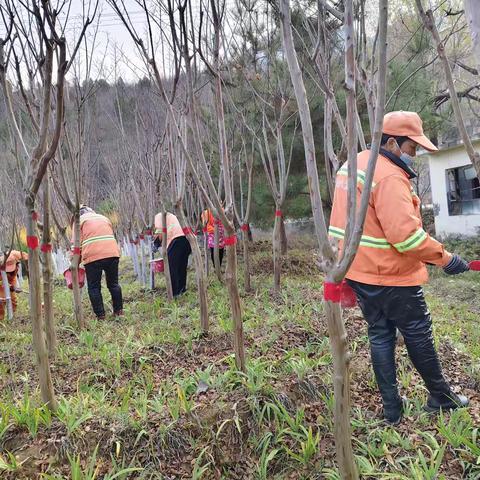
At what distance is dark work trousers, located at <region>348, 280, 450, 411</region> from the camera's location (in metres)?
2.46

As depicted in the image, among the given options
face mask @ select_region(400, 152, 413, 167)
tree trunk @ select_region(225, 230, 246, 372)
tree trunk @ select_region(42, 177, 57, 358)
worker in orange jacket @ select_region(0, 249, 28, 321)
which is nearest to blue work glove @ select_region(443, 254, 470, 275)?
face mask @ select_region(400, 152, 413, 167)

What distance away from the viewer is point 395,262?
7.90ft

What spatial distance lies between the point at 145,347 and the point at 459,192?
34.1 ft

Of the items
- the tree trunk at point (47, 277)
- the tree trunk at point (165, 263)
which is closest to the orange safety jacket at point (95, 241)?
the tree trunk at point (165, 263)

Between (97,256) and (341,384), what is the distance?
4.26 m

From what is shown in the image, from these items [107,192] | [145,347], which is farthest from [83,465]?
[107,192]

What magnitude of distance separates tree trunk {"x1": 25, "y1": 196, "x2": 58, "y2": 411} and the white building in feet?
35.5

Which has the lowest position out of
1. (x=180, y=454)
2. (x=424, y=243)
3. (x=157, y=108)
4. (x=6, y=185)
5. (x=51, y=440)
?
(x=180, y=454)

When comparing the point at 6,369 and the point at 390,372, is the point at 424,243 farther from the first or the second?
the point at 6,369

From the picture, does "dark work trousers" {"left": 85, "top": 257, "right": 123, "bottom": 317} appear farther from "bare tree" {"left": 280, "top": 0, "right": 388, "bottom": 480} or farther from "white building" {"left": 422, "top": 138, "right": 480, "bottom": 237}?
"white building" {"left": 422, "top": 138, "right": 480, "bottom": 237}

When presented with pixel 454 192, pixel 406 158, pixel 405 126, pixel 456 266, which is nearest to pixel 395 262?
pixel 456 266

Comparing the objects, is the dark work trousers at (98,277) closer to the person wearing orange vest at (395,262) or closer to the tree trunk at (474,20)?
the person wearing orange vest at (395,262)

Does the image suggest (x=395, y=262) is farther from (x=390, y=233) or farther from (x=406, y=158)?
(x=406, y=158)

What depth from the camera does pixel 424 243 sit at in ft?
7.61
